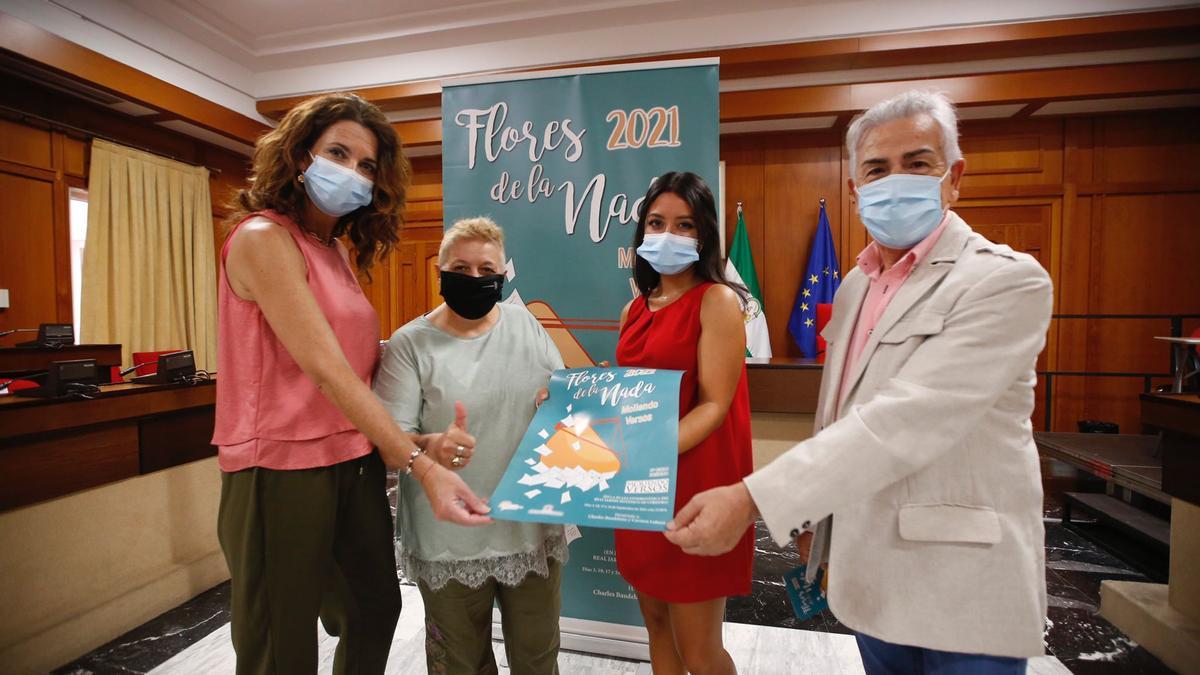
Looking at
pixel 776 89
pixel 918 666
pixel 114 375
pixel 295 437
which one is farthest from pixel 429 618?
pixel 776 89

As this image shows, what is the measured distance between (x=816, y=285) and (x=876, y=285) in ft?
14.9

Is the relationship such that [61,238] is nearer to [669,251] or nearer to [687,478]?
[669,251]

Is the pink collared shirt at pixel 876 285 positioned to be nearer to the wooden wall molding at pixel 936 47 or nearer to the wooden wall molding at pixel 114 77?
the wooden wall molding at pixel 936 47

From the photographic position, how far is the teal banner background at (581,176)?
2.21 metres

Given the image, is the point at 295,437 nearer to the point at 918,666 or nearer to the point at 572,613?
the point at 918,666

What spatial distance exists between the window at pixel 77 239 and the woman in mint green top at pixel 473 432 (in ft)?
17.4

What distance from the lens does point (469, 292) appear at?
1.35m

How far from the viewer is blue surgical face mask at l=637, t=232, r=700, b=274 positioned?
140 centimetres

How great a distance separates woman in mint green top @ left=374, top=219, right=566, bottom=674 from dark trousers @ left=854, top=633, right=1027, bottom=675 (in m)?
0.76

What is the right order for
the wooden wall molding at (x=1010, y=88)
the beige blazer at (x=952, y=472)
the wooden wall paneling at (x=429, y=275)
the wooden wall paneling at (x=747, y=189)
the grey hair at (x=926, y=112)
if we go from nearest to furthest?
the beige blazer at (x=952, y=472)
the grey hair at (x=926, y=112)
the wooden wall molding at (x=1010, y=88)
the wooden wall paneling at (x=747, y=189)
the wooden wall paneling at (x=429, y=275)

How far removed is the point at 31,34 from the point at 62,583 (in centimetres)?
374

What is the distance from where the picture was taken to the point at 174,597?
2738mm

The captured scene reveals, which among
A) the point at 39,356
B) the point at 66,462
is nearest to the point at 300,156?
the point at 66,462

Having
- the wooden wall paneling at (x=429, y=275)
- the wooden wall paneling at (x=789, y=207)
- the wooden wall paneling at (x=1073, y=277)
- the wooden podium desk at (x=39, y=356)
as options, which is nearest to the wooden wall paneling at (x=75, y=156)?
the wooden podium desk at (x=39, y=356)
